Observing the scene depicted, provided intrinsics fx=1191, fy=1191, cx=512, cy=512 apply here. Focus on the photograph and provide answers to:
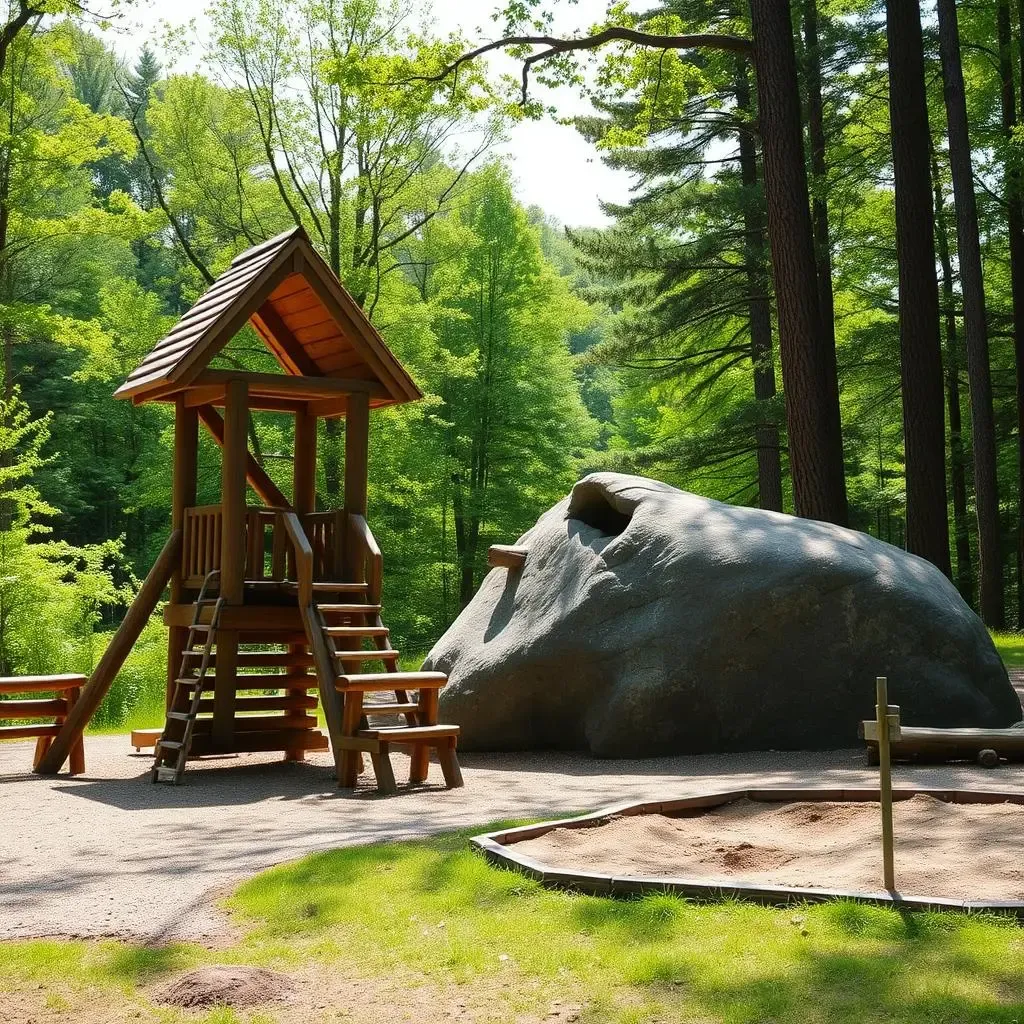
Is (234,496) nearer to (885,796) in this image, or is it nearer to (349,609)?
(349,609)

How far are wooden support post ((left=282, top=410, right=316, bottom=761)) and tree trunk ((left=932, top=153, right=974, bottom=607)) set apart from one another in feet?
61.7

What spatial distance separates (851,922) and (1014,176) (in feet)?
58.6

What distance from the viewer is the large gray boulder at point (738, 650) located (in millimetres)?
10172

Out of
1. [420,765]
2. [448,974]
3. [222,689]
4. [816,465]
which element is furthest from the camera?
[816,465]

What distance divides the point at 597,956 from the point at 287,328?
9238 mm

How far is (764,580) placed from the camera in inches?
404

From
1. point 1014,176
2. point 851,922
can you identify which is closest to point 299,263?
point 851,922

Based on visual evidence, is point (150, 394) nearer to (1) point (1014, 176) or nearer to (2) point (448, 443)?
(1) point (1014, 176)

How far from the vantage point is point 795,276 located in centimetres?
1441

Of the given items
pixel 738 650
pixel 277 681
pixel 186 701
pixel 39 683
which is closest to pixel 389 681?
pixel 186 701

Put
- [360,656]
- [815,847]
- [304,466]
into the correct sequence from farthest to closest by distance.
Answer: [304,466] → [360,656] → [815,847]

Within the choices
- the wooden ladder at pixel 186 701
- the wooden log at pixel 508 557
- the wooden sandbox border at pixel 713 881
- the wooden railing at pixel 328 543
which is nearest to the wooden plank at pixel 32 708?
the wooden ladder at pixel 186 701

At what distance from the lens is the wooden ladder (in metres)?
9.79

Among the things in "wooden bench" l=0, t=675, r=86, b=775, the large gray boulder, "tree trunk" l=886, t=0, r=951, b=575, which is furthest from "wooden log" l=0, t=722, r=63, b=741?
"tree trunk" l=886, t=0, r=951, b=575
